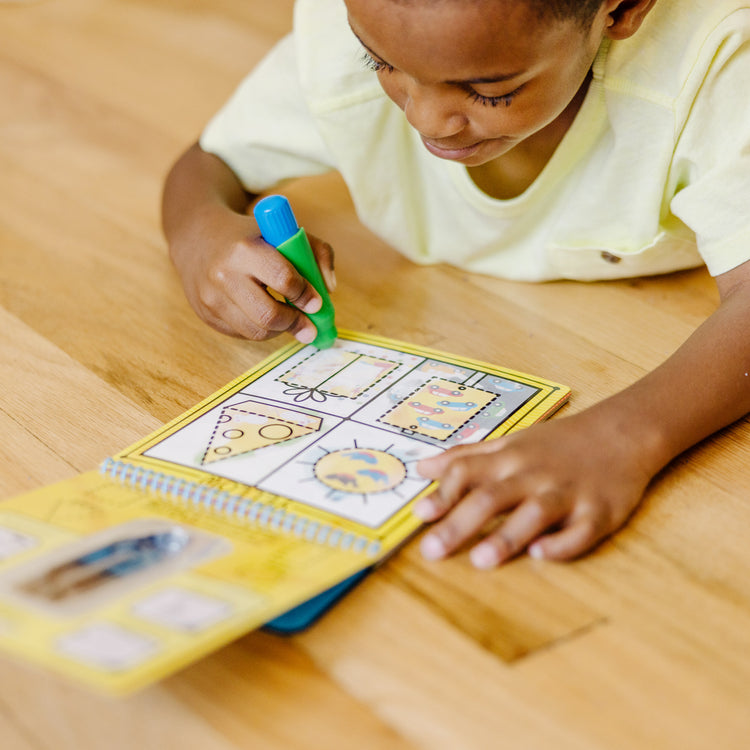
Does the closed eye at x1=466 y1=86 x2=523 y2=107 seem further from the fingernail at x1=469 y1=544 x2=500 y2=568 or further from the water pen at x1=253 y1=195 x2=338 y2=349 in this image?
the fingernail at x1=469 y1=544 x2=500 y2=568

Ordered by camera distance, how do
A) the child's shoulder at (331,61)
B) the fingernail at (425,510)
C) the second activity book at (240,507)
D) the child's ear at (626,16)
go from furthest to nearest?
the child's shoulder at (331,61), the child's ear at (626,16), the fingernail at (425,510), the second activity book at (240,507)

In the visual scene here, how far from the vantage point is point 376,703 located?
18.1 inches

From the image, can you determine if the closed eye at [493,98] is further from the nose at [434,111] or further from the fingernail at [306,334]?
the fingernail at [306,334]

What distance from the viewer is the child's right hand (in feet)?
2.29

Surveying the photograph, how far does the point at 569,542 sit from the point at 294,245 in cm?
29

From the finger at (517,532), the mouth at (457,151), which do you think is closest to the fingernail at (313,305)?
the mouth at (457,151)

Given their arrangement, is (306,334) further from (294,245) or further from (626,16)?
(626,16)

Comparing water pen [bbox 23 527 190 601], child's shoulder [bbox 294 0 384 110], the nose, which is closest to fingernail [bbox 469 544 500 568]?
water pen [bbox 23 527 190 601]

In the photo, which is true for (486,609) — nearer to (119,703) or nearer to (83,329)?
(119,703)

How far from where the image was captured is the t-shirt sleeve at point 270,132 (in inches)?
33.4

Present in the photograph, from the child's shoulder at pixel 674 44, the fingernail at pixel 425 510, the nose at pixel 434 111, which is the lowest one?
the fingernail at pixel 425 510

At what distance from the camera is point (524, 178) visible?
82 centimetres

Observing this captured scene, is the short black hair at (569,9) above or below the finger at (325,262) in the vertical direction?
above

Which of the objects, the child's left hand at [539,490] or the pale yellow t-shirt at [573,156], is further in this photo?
the pale yellow t-shirt at [573,156]
